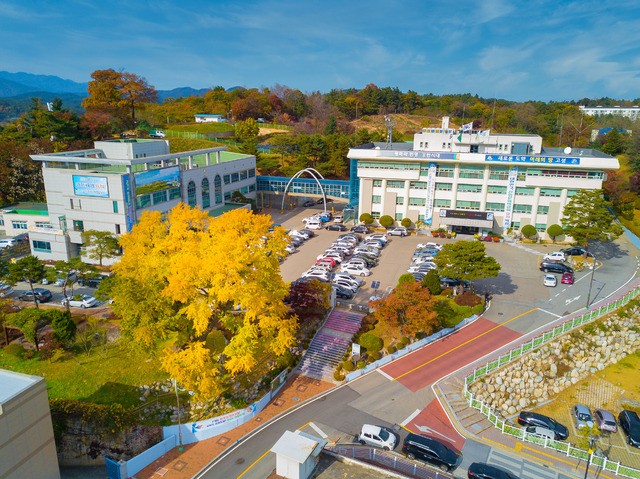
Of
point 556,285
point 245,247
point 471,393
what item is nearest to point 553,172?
point 556,285

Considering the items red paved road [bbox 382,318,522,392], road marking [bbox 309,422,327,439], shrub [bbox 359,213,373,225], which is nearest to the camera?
road marking [bbox 309,422,327,439]

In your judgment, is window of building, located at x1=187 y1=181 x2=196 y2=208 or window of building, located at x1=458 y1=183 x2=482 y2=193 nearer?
window of building, located at x1=187 y1=181 x2=196 y2=208

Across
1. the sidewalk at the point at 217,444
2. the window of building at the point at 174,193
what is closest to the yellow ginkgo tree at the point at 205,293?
the sidewalk at the point at 217,444

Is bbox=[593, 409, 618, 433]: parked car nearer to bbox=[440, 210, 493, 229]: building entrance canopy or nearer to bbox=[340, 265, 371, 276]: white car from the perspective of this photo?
bbox=[340, 265, 371, 276]: white car

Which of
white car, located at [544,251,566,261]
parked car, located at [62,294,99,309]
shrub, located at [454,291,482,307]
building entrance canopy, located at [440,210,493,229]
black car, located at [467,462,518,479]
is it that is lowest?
black car, located at [467,462,518,479]

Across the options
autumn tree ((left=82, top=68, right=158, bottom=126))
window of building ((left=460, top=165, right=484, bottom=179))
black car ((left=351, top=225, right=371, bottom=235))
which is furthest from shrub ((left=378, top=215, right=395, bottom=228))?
autumn tree ((left=82, top=68, right=158, bottom=126))

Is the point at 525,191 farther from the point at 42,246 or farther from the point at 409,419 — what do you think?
the point at 42,246

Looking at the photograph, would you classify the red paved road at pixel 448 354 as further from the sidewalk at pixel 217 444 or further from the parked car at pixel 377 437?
the sidewalk at pixel 217 444
